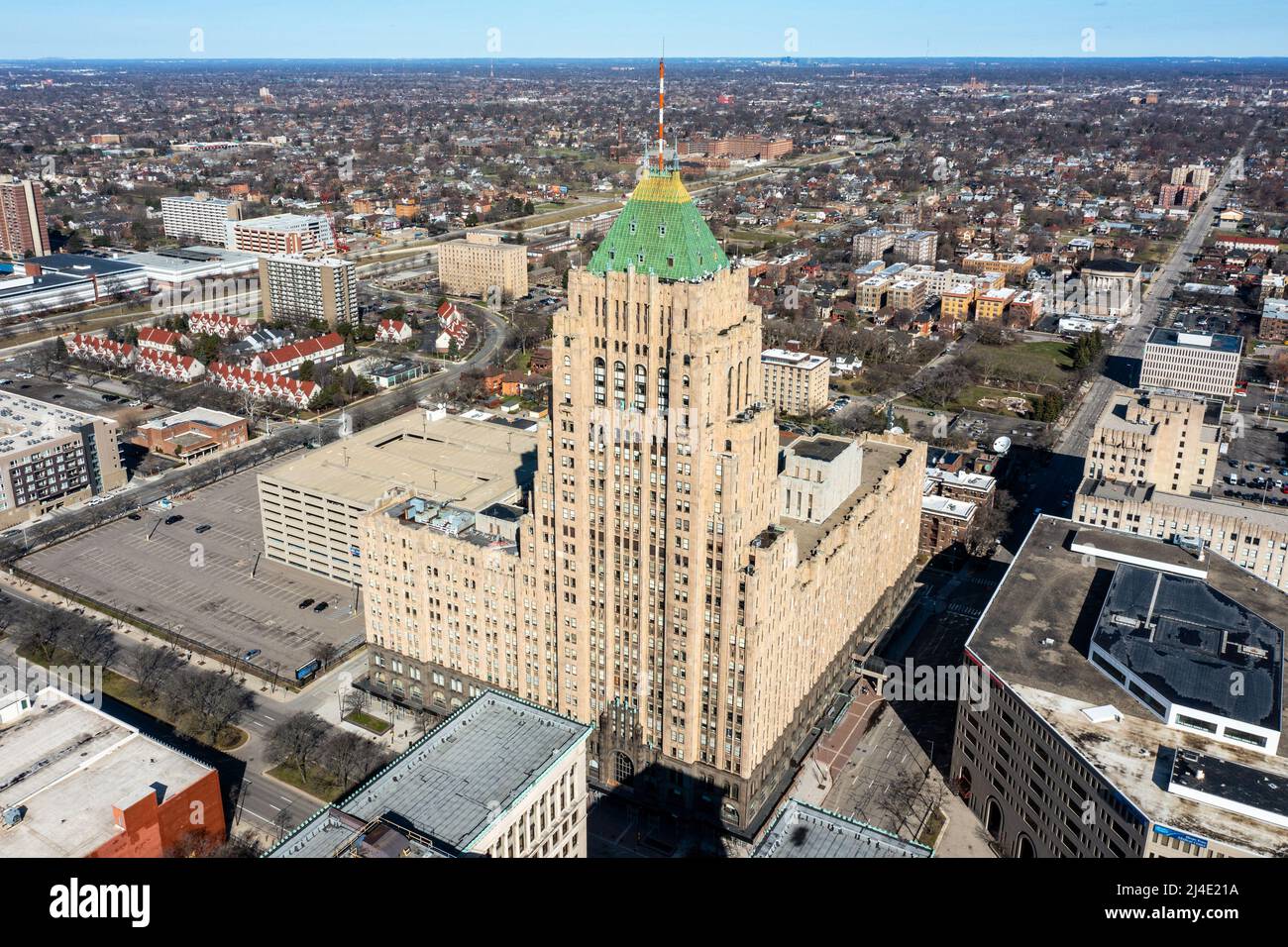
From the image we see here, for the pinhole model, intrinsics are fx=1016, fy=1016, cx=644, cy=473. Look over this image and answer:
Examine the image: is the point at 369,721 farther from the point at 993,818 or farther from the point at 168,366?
the point at 168,366

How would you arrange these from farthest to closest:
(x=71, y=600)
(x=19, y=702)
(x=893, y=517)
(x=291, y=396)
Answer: (x=291, y=396) → (x=71, y=600) → (x=893, y=517) → (x=19, y=702)

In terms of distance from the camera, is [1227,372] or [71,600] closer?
[71,600]

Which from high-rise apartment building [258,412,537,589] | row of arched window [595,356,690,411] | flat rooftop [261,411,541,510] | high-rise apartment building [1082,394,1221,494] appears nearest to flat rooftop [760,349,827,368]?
flat rooftop [261,411,541,510]

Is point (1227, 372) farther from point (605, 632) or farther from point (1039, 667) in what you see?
point (605, 632)

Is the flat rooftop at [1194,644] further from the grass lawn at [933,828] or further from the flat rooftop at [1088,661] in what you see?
the grass lawn at [933,828]
